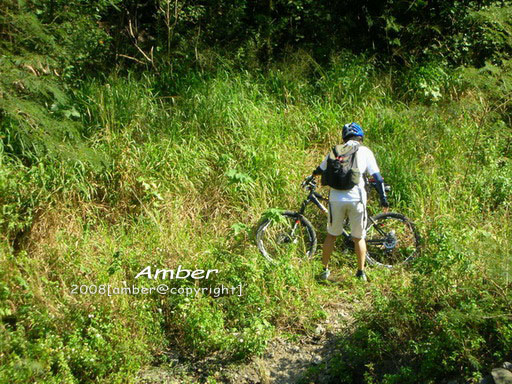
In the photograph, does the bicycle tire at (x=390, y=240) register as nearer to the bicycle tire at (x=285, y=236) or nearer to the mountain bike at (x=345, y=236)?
the mountain bike at (x=345, y=236)

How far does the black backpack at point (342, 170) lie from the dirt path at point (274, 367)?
1551 millimetres

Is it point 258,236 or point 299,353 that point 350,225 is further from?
point 299,353

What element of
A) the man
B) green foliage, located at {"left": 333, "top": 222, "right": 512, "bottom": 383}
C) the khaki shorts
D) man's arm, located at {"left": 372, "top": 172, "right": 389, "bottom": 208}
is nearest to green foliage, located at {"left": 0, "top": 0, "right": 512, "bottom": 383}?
green foliage, located at {"left": 333, "top": 222, "right": 512, "bottom": 383}

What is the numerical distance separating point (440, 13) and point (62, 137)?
7419 millimetres

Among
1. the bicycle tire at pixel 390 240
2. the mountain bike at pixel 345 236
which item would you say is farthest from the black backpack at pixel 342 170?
the bicycle tire at pixel 390 240

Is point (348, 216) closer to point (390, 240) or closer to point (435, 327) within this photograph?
point (390, 240)

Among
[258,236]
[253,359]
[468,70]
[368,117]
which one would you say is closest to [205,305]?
[253,359]

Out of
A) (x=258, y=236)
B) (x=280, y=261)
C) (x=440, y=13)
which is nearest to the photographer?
(x=280, y=261)

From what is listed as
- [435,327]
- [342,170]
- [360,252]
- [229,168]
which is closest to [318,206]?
[360,252]

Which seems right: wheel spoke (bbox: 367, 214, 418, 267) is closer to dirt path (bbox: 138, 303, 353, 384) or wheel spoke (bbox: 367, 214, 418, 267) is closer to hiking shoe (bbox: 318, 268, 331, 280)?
hiking shoe (bbox: 318, 268, 331, 280)

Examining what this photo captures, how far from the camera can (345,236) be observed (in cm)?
791

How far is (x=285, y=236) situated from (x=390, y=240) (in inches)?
53.6

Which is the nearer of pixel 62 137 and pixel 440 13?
A: pixel 62 137

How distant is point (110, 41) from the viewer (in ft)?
34.9
